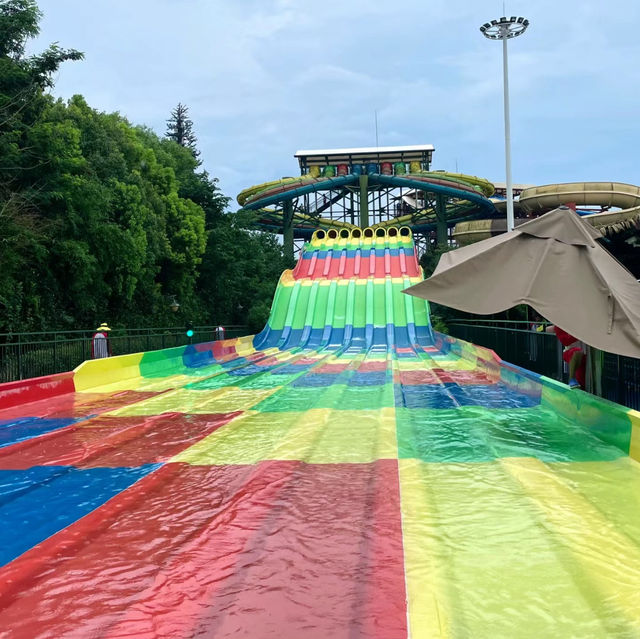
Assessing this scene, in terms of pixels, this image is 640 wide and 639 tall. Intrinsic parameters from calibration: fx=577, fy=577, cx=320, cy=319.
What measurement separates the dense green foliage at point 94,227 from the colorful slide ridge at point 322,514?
6.81 m

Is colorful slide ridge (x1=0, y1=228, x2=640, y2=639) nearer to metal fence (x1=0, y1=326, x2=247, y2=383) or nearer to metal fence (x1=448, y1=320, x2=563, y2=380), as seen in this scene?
metal fence (x1=448, y1=320, x2=563, y2=380)

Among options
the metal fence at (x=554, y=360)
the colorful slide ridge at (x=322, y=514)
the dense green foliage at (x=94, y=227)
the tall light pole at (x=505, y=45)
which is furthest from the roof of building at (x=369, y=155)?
the colorful slide ridge at (x=322, y=514)

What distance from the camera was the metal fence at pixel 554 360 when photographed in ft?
16.6

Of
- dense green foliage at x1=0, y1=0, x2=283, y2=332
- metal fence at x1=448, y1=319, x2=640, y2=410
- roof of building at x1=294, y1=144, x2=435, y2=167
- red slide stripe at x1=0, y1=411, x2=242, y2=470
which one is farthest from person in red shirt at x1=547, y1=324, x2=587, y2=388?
roof of building at x1=294, y1=144, x2=435, y2=167

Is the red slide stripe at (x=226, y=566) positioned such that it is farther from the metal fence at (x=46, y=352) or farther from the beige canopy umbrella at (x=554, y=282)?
A: the metal fence at (x=46, y=352)

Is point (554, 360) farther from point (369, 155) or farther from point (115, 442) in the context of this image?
point (369, 155)

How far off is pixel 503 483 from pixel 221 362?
361 inches

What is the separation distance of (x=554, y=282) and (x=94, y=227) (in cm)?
1287

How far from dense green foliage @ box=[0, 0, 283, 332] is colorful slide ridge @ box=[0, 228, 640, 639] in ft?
22.3

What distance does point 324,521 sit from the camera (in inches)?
128

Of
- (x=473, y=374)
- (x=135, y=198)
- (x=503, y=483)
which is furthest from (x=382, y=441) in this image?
(x=135, y=198)

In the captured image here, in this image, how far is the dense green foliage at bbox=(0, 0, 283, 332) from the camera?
12.5 m

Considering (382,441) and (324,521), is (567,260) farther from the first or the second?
(324,521)

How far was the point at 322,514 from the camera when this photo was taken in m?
3.37
